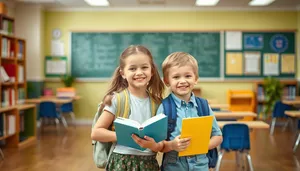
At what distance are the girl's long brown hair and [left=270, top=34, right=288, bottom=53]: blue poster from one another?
26.1 ft

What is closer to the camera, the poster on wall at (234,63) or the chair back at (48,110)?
the chair back at (48,110)

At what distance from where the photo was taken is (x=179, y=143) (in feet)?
5.04

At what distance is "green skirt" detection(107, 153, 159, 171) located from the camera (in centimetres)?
171

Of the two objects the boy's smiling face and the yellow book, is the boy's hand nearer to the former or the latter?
the yellow book

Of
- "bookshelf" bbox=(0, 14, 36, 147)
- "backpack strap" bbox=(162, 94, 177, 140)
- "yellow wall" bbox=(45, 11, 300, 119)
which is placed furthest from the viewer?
"yellow wall" bbox=(45, 11, 300, 119)

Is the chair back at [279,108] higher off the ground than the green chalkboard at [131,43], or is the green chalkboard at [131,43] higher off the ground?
the green chalkboard at [131,43]

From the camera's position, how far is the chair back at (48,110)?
766 cm

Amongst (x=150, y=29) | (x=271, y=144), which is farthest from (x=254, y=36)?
(x=271, y=144)

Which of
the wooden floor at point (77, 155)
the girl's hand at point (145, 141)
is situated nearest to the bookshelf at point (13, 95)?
the wooden floor at point (77, 155)

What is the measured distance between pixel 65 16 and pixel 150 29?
205 centimetres

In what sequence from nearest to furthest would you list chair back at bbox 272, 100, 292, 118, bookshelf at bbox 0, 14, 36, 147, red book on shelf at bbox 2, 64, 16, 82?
bookshelf at bbox 0, 14, 36, 147, red book on shelf at bbox 2, 64, 16, 82, chair back at bbox 272, 100, 292, 118

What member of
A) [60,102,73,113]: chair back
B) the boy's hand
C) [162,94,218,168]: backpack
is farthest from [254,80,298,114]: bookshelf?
the boy's hand

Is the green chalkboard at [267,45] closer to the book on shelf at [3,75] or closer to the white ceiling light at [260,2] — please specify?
the white ceiling light at [260,2]

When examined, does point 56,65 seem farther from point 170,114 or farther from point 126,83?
point 170,114
